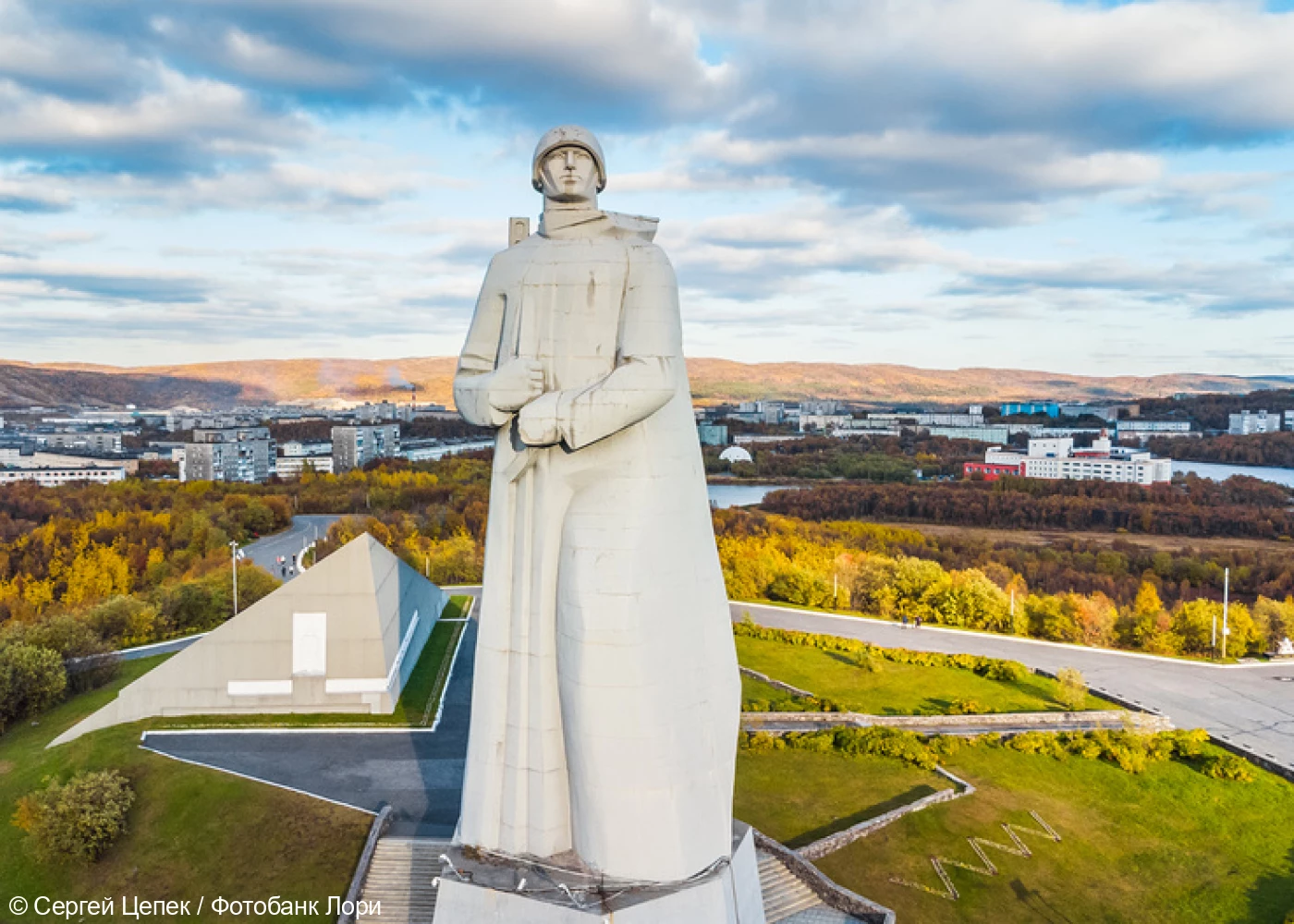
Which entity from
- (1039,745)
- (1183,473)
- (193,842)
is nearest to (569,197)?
(193,842)

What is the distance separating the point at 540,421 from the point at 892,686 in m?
27.3

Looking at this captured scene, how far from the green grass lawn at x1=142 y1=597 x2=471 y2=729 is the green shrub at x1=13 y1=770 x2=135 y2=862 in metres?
5.61

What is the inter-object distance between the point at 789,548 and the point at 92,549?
38.7 m

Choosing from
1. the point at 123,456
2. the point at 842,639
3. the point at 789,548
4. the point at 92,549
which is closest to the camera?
the point at 842,639

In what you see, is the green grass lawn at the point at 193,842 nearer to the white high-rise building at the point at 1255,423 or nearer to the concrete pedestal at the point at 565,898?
the concrete pedestal at the point at 565,898

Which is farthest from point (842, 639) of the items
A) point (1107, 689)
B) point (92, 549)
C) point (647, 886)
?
point (92, 549)

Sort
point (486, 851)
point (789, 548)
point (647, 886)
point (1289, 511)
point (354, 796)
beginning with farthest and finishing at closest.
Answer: point (1289, 511) < point (789, 548) < point (354, 796) < point (486, 851) < point (647, 886)

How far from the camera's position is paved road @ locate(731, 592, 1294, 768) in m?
29.2

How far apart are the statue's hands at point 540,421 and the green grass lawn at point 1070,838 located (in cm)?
1386

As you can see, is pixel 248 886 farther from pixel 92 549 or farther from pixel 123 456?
pixel 123 456

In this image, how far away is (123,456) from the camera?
387ft

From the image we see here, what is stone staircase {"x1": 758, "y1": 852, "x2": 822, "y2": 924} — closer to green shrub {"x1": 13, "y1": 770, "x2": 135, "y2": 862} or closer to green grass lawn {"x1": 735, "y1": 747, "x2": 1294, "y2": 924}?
green grass lawn {"x1": 735, "y1": 747, "x2": 1294, "y2": 924}

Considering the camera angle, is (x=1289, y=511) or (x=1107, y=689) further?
(x=1289, y=511)

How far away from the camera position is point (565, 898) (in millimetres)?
10117
